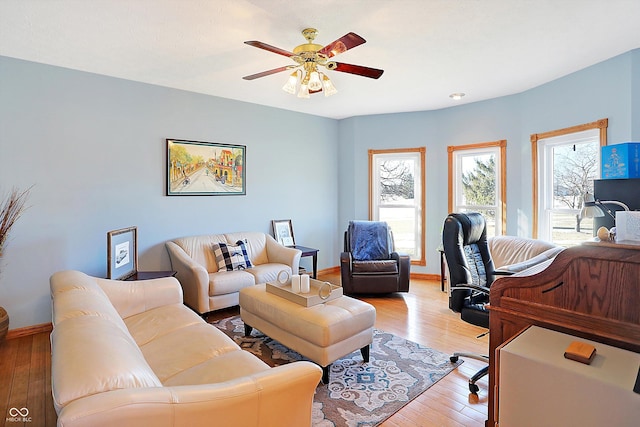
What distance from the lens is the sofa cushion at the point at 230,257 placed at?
161 inches

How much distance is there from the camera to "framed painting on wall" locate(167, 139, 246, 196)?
13.7ft

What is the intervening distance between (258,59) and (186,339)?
2571mm

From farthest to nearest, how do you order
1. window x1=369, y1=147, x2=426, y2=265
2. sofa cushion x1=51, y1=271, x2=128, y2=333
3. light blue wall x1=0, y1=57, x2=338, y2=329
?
window x1=369, y1=147, x2=426, y2=265 < light blue wall x1=0, y1=57, x2=338, y2=329 < sofa cushion x1=51, y1=271, x2=128, y2=333

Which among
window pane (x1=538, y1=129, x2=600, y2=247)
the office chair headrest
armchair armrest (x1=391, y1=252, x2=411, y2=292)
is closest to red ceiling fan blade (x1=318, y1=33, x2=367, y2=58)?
the office chair headrest

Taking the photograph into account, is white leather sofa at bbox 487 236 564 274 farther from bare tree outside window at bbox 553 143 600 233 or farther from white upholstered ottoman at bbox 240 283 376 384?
white upholstered ottoman at bbox 240 283 376 384

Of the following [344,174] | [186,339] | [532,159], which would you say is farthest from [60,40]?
[532,159]

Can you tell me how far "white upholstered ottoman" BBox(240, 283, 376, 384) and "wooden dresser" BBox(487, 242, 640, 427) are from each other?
1.09 meters

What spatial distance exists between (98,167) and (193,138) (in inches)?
45.1

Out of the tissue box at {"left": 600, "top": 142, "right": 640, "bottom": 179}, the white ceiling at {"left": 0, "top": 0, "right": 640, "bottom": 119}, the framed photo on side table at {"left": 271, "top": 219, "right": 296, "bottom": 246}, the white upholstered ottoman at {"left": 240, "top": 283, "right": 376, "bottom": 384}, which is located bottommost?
the white upholstered ottoman at {"left": 240, "top": 283, "right": 376, "bottom": 384}

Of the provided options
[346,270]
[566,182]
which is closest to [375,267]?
[346,270]

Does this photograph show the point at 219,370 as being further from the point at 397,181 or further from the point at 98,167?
the point at 397,181

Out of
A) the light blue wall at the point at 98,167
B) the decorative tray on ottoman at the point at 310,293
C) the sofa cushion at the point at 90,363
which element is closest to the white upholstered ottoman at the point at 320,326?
the decorative tray on ottoman at the point at 310,293

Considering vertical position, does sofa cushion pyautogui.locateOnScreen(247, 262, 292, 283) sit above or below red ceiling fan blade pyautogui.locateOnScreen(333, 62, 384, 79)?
below

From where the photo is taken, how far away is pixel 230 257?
4.12 meters
